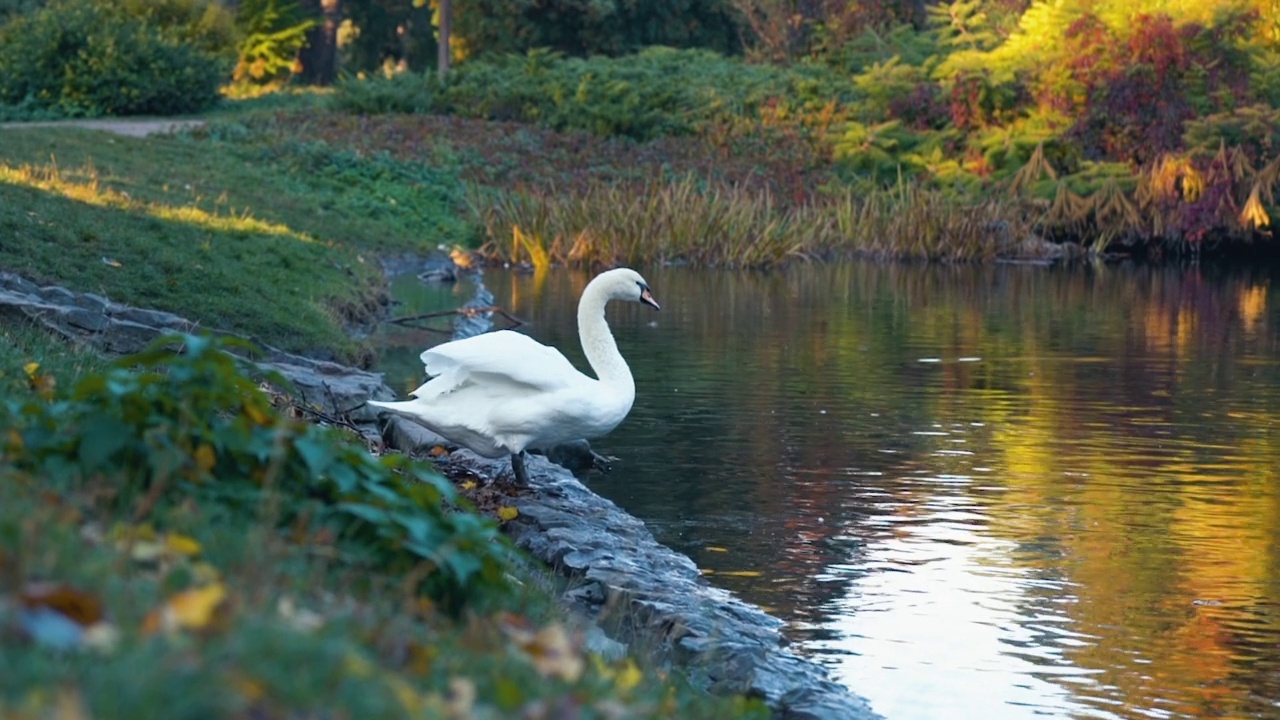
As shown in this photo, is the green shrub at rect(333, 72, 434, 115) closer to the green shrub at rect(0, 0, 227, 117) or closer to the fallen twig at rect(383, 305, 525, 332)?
the green shrub at rect(0, 0, 227, 117)

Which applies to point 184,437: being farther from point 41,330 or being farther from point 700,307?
Result: point 700,307

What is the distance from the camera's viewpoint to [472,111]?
128ft

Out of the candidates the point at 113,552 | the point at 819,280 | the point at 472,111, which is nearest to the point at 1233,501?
the point at 113,552

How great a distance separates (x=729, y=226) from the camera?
28906 mm

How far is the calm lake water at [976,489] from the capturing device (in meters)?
7.60

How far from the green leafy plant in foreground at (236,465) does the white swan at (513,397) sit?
12.8 ft

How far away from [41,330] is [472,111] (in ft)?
98.8

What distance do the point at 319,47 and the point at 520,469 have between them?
4373 cm

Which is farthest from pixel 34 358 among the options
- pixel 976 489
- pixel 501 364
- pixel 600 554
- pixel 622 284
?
pixel 976 489

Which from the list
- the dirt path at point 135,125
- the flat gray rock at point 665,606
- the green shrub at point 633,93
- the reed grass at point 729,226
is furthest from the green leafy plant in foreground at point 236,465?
the green shrub at point 633,93

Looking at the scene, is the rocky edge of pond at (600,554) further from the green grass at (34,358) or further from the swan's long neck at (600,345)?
the green grass at (34,358)

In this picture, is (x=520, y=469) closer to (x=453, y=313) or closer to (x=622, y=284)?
(x=622, y=284)

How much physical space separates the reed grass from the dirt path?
6.37 metres

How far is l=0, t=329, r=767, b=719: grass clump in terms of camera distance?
324cm
